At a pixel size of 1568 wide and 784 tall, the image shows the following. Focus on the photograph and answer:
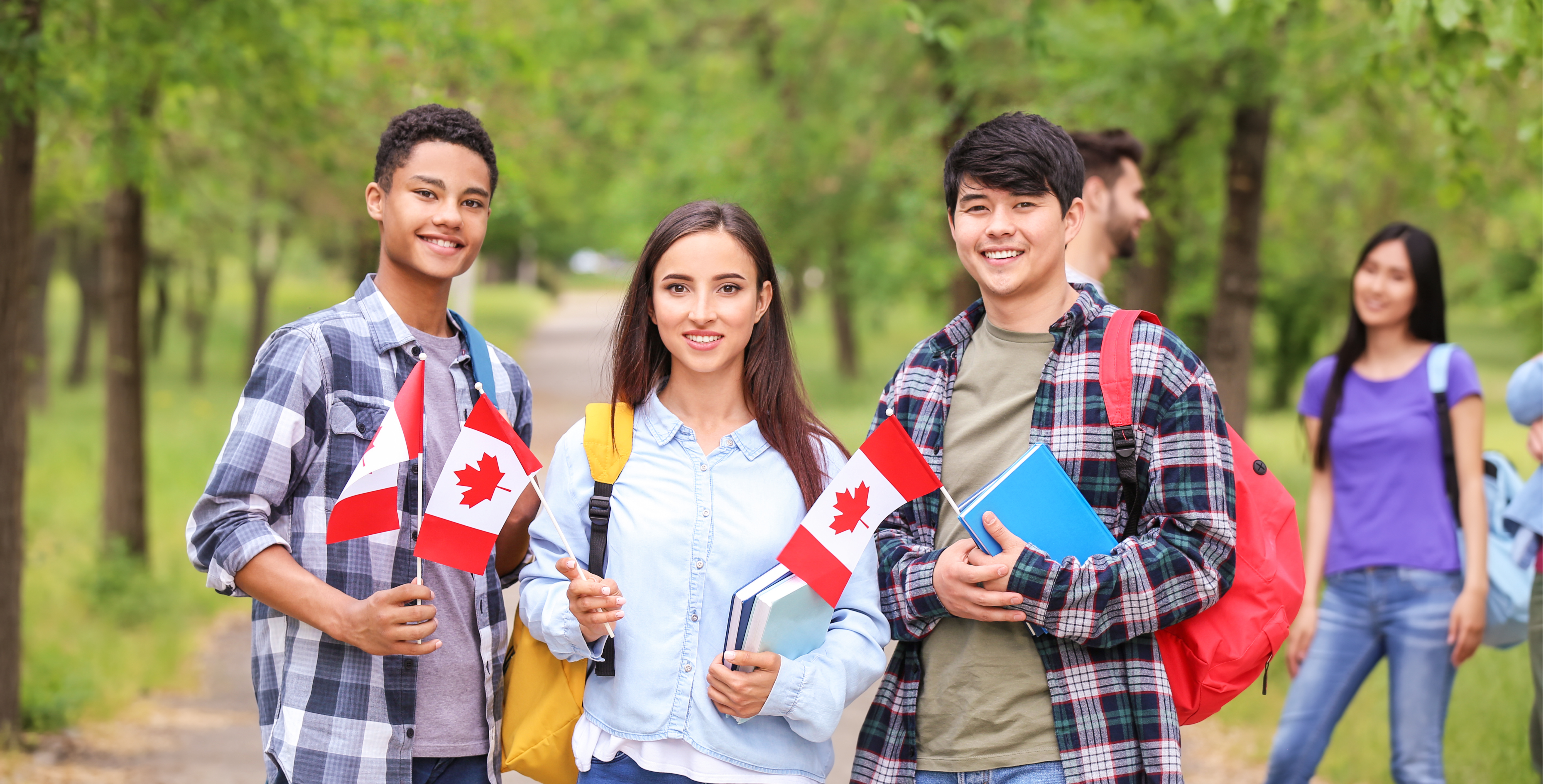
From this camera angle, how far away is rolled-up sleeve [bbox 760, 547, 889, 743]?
2.47m

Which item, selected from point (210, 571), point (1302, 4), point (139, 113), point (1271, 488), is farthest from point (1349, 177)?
point (210, 571)

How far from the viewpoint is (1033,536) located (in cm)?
245

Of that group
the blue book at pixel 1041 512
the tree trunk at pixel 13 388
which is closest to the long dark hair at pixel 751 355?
the blue book at pixel 1041 512

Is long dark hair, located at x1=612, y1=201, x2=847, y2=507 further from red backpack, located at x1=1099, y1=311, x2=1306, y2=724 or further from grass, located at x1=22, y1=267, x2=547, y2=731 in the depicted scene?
grass, located at x1=22, y1=267, x2=547, y2=731

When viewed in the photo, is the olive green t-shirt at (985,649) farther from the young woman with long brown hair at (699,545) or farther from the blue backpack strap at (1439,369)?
the blue backpack strap at (1439,369)

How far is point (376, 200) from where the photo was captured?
2.92 meters

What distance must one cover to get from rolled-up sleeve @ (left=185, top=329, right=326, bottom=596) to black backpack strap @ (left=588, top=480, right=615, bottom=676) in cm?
61

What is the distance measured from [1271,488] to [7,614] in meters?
5.81

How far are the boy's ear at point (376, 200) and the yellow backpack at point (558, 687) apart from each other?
690 millimetres

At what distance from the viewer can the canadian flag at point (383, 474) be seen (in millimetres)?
2502

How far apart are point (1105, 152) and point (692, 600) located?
7.35ft

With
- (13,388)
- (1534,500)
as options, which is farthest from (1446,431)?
(13,388)

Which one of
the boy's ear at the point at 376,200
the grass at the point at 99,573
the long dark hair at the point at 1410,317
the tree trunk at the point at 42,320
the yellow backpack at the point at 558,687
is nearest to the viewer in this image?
the yellow backpack at the point at 558,687

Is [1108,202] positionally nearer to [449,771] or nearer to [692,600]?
[692,600]
